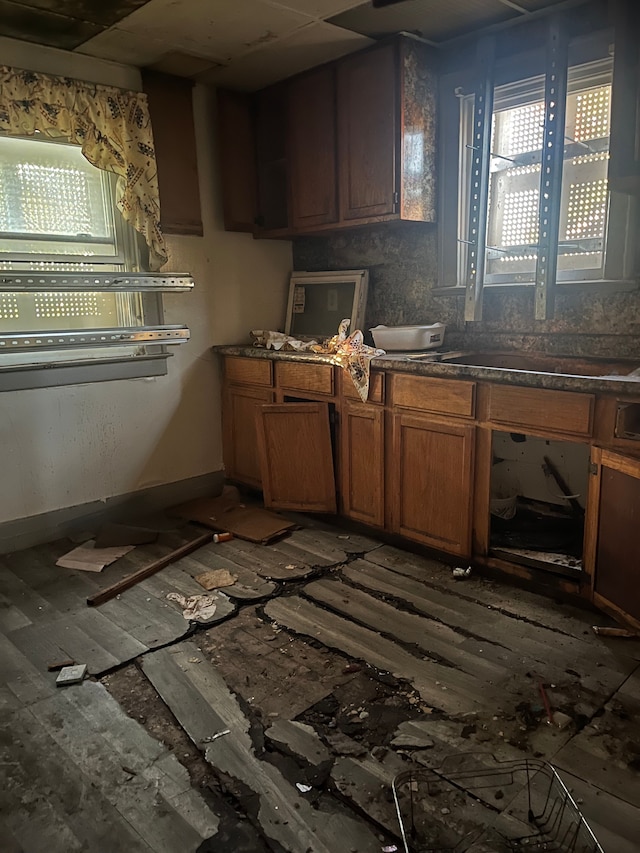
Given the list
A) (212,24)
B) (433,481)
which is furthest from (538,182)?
(212,24)

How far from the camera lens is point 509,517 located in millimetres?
3094

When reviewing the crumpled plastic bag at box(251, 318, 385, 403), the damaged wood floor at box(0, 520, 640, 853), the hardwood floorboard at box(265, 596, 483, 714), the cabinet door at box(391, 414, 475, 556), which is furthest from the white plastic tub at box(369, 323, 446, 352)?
the hardwood floorboard at box(265, 596, 483, 714)

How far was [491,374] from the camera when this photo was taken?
2572 mm

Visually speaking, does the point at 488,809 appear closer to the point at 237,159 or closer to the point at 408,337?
the point at 408,337

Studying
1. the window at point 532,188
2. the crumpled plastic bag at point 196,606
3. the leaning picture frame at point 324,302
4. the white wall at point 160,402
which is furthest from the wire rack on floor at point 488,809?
the leaning picture frame at point 324,302

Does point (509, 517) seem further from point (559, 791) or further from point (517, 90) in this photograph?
point (517, 90)

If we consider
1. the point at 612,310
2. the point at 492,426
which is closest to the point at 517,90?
the point at 612,310

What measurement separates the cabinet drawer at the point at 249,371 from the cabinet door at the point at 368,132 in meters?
0.94

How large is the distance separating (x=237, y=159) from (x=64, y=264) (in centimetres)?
122

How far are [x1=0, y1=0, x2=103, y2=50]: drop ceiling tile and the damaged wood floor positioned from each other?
7.95ft

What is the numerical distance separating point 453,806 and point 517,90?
2995mm

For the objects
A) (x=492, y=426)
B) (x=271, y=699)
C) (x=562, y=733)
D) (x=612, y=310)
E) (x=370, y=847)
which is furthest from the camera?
(x=612, y=310)

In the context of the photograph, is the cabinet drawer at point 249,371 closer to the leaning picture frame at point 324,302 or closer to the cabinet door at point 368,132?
the leaning picture frame at point 324,302

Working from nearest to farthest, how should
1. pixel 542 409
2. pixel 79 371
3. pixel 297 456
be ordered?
pixel 542 409 < pixel 79 371 < pixel 297 456
